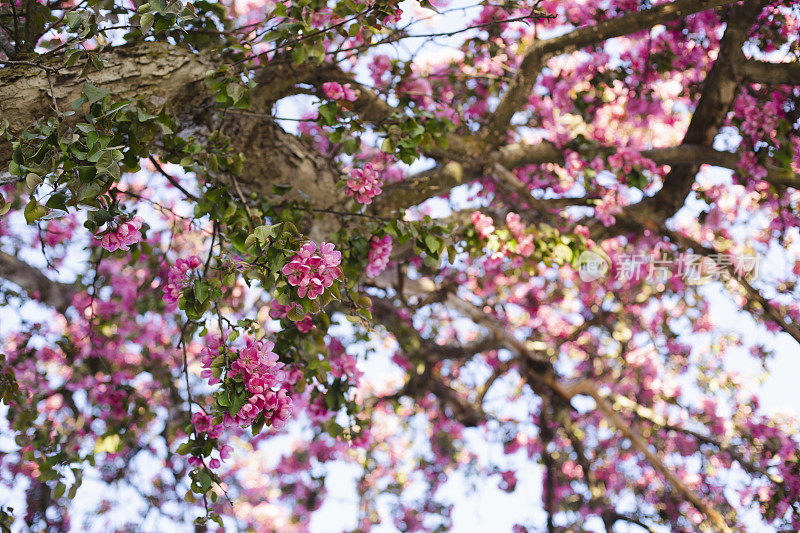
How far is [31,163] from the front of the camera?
1401 mm

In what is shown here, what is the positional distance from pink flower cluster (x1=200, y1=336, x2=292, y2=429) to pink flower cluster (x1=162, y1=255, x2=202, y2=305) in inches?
14.3

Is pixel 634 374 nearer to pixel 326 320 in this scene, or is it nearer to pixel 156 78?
pixel 326 320

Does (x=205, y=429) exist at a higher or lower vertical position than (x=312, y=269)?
lower

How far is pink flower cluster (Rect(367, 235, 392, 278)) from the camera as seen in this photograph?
2.04 m

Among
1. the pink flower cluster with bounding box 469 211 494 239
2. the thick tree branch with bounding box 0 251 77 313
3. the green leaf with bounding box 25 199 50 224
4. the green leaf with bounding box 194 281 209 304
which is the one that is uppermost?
the thick tree branch with bounding box 0 251 77 313

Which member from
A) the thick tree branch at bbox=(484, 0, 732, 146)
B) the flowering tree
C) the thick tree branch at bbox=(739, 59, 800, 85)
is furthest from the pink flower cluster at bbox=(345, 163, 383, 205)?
the thick tree branch at bbox=(739, 59, 800, 85)

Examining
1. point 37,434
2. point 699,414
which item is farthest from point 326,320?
point 699,414

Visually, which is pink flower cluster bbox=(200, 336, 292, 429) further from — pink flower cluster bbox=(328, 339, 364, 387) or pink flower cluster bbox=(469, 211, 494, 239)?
pink flower cluster bbox=(469, 211, 494, 239)

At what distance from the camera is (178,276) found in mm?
1667

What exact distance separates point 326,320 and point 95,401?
1.95 metres

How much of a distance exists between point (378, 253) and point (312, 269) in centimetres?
72

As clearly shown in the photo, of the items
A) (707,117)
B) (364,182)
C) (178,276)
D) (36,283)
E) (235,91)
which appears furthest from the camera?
(36,283)

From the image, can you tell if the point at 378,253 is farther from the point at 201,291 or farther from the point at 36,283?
the point at 36,283

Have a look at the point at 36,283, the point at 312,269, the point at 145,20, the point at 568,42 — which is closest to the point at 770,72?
the point at 568,42
